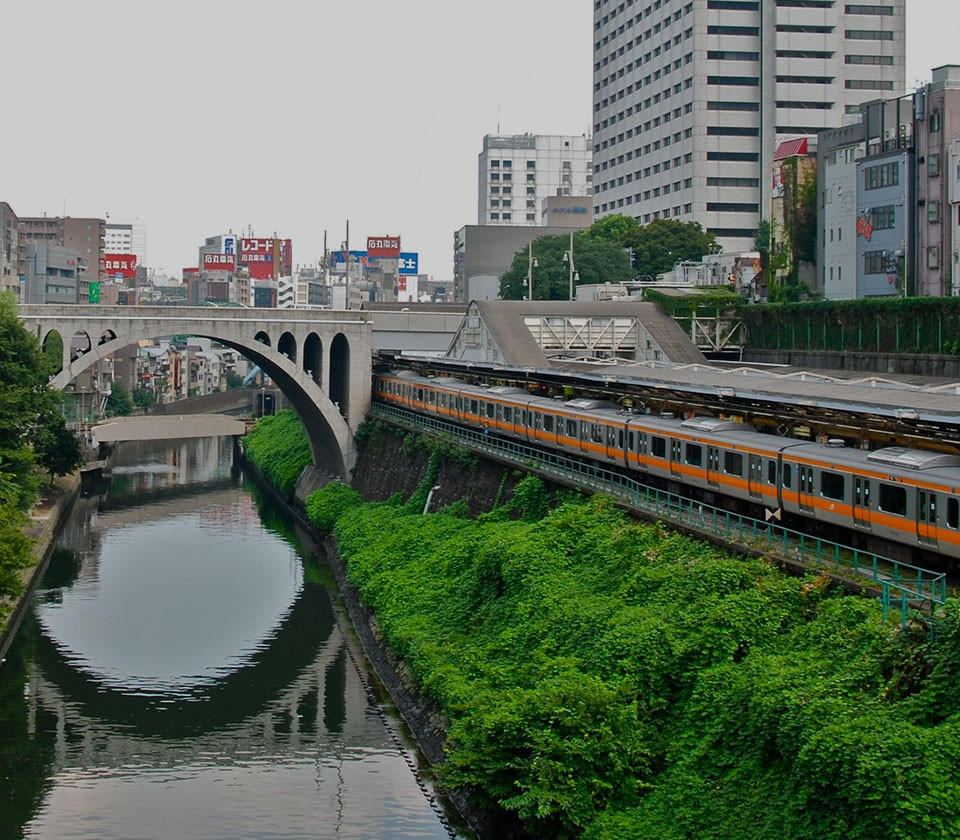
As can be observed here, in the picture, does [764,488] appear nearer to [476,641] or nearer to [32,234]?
[476,641]

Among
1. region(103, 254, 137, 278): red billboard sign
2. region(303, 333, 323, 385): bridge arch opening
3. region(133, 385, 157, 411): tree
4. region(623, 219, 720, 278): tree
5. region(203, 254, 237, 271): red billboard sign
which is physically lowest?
region(133, 385, 157, 411): tree

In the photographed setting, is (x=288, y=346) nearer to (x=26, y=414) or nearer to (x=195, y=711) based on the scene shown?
(x=26, y=414)

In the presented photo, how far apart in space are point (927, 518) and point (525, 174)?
539 ft

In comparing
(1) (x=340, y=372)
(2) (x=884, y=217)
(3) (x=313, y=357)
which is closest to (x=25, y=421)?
(3) (x=313, y=357)

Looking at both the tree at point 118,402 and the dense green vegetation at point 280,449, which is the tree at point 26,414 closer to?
the dense green vegetation at point 280,449

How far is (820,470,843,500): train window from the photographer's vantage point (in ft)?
81.0

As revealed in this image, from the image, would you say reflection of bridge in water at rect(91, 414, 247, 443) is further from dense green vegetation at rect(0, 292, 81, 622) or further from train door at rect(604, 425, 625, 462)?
train door at rect(604, 425, 625, 462)

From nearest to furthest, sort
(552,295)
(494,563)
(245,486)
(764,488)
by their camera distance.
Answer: (764,488), (494,563), (245,486), (552,295)

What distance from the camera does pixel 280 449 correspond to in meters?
72.6

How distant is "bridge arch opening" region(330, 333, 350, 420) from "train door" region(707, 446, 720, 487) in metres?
33.1

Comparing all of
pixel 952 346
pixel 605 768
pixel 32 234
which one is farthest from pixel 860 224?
pixel 32 234

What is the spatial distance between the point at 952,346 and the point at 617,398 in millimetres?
12622

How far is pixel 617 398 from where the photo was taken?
40844mm

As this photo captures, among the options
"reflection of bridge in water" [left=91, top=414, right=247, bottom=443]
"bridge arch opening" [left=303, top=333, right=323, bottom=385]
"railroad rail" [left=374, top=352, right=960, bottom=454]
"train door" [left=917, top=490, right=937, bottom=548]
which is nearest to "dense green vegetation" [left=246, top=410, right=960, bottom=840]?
"train door" [left=917, top=490, right=937, bottom=548]
